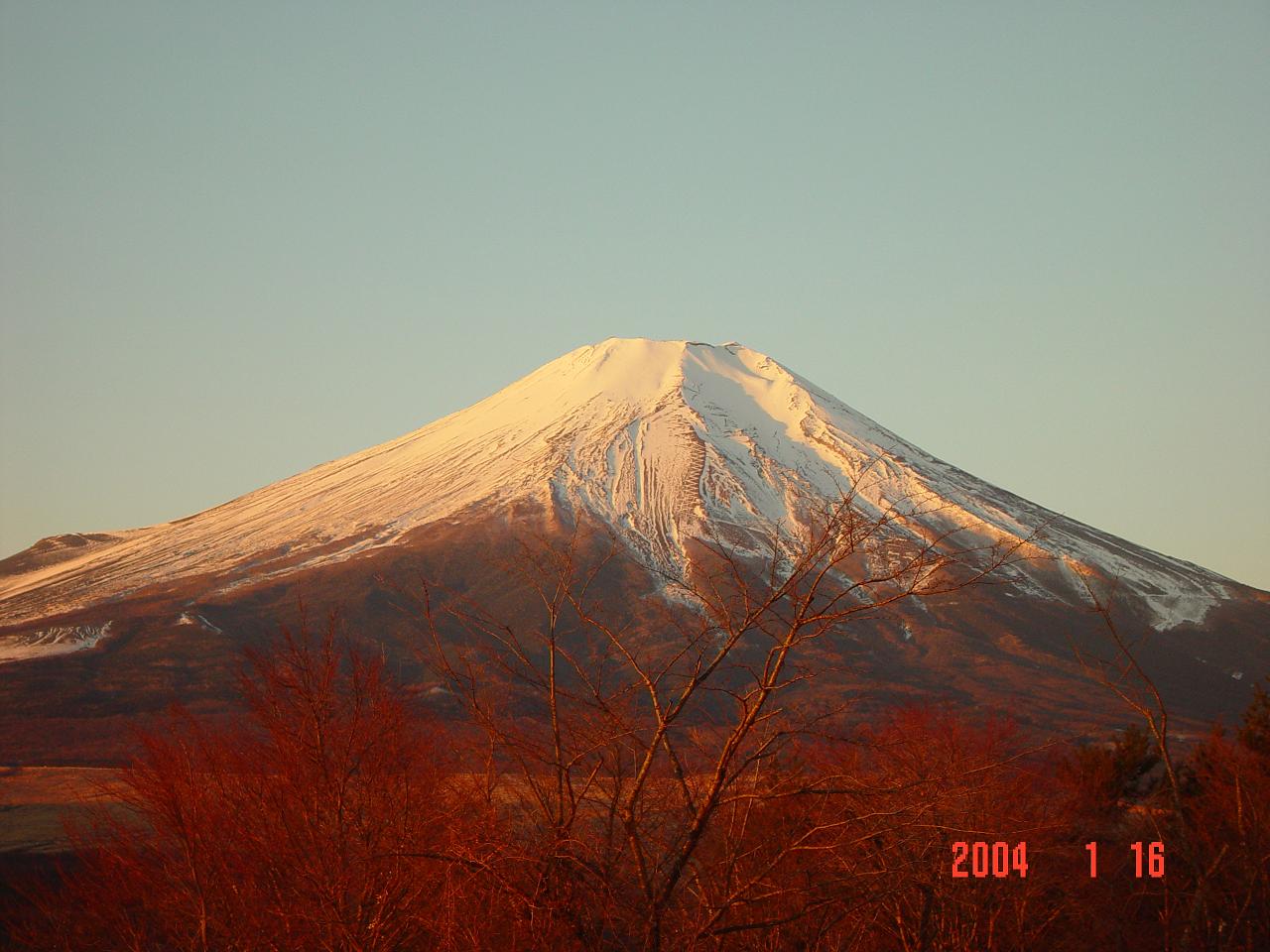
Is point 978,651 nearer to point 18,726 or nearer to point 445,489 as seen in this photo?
point 445,489

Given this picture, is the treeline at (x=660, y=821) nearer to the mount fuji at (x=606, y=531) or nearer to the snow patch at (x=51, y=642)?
the mount fuji at (x=606, y=531)

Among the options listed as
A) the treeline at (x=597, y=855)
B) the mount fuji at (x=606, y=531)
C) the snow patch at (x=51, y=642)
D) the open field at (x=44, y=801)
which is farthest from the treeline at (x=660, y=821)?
the snow patch at (x=51, y=642)

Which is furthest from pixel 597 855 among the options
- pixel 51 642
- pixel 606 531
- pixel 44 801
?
pixel 51 642

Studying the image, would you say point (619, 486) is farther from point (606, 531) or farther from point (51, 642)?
point (51, 642)

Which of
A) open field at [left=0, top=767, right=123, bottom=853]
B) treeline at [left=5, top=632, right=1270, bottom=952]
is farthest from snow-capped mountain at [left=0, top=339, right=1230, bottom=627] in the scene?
treeline at [left=5, top=632, right=1270, bottom=952]

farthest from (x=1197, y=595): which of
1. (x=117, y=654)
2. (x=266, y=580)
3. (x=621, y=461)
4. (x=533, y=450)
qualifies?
(x=117, y=654)
